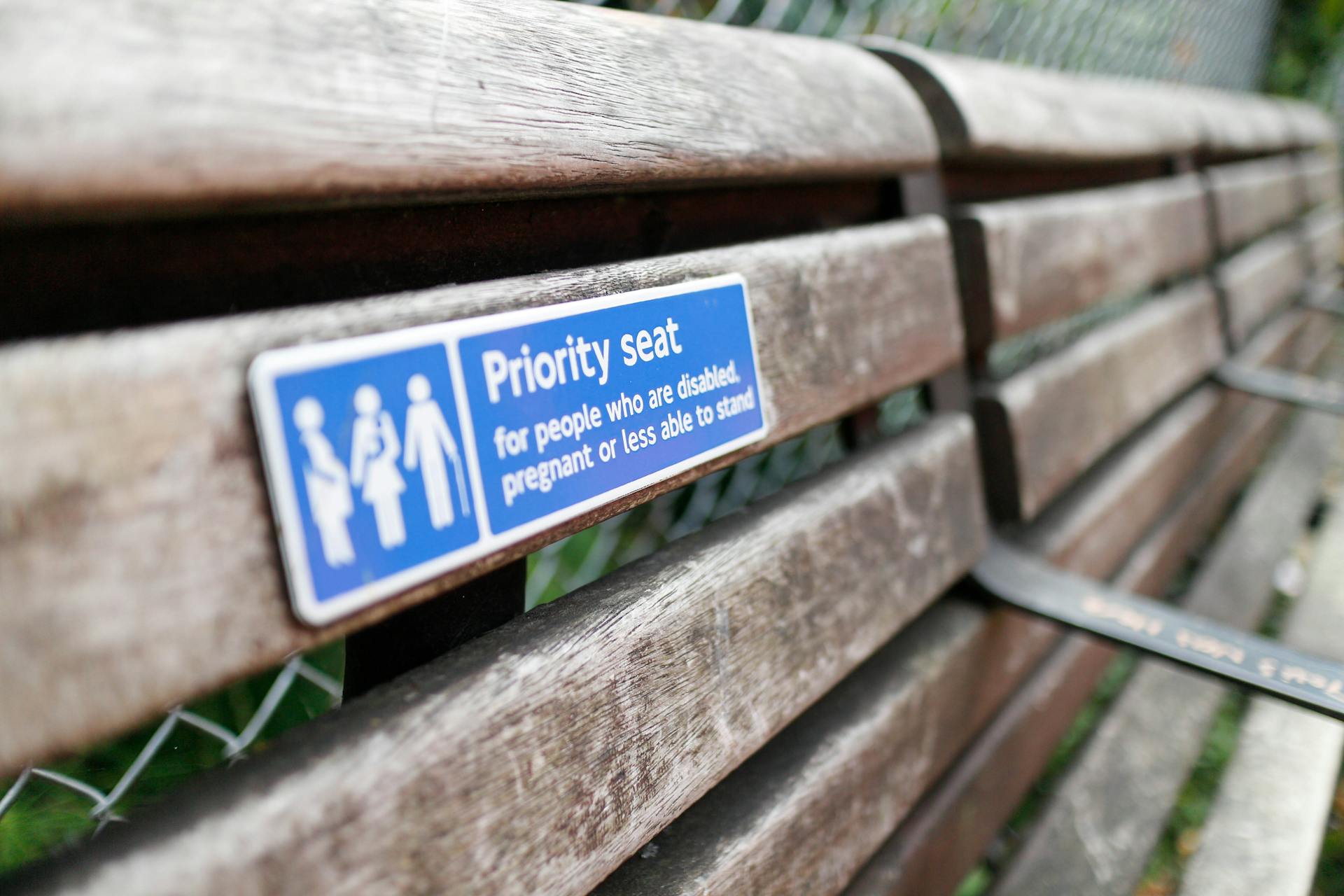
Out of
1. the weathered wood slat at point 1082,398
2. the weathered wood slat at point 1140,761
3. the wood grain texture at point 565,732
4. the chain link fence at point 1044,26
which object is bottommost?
the weathered wood slat at point 1140,761

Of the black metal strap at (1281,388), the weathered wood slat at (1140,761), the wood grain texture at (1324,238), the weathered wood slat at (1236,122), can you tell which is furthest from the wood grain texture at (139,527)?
the wood grain texture at (1324,238)

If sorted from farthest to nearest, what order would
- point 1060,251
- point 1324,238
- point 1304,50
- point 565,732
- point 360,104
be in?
point 1304,50
point 1324,238
point 1060,251
point 565,732
point 360,104

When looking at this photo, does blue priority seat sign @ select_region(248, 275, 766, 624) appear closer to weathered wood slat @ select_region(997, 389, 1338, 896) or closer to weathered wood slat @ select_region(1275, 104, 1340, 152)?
weathered wood slat @ select_region(997, 389, 1338, 896)

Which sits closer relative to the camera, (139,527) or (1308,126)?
(139,527)

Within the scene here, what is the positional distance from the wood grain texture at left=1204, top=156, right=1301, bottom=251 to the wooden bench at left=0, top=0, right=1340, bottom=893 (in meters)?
1.73

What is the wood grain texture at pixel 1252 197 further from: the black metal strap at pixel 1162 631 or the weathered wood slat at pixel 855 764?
the black metal strap at pixel 1162 631

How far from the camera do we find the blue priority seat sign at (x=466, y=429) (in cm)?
54

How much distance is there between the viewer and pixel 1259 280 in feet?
11.4

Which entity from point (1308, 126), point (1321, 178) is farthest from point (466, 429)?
point (1321, 178)

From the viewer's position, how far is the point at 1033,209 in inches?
66.0

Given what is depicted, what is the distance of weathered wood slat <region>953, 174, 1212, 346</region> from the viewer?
1.49 metres

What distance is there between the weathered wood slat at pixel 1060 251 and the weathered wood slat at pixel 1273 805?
824 millimetres

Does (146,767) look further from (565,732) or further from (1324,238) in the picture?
(1324,238)

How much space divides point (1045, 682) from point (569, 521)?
1.33 metres
